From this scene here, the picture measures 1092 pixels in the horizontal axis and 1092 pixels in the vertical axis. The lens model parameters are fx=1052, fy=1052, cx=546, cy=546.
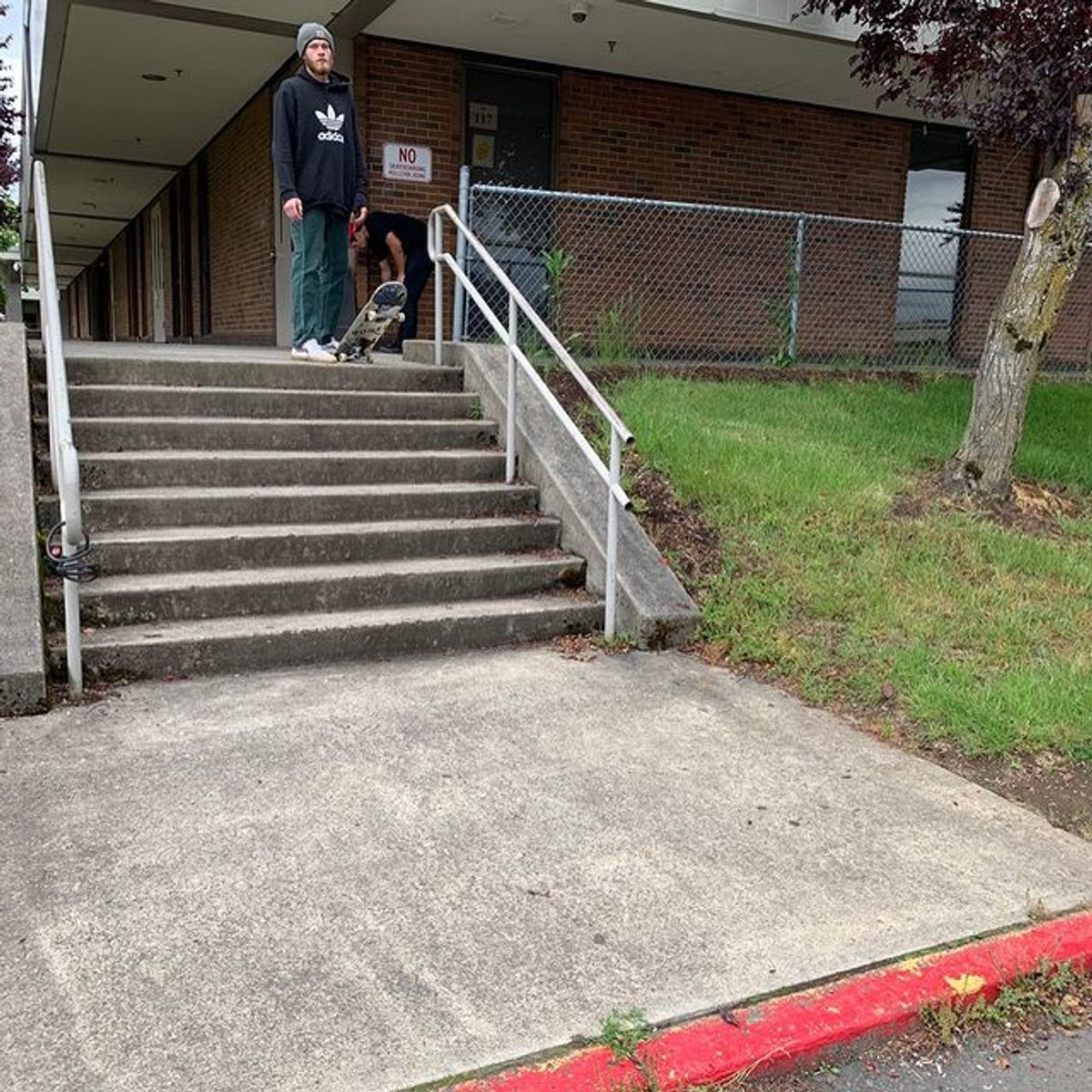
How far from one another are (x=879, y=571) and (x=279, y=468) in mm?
3189

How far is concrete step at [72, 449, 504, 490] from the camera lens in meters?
5.31

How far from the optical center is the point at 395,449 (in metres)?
6.21

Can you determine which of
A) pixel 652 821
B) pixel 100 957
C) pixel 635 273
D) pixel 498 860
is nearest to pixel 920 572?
pixel 652 821

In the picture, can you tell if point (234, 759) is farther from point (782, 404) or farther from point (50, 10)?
point (50, 10)

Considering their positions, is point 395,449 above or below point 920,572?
above

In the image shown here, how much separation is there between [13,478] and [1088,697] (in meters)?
4.64

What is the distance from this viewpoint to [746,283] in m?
11.5

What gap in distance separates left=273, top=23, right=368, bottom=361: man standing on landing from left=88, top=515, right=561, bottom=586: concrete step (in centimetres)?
188

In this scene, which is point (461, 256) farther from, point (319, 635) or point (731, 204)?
point (731, 204)

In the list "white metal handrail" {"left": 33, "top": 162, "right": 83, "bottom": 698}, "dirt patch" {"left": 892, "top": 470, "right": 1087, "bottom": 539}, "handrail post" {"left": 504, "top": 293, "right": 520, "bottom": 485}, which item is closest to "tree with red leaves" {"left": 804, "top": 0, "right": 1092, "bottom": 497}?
"dirt patch" {"left": 892, "top": 470, "right": 1087, "bottom": 539}

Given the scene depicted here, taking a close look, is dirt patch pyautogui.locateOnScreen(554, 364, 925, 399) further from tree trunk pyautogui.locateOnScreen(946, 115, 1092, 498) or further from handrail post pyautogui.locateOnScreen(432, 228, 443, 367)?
tree trunk pyautogui.locateOnScreen(946, 115, 1092, 498)

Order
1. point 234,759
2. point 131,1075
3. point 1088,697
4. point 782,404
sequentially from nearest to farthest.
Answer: point 131,1075
point 234,759
point 1088,697
point 782,404

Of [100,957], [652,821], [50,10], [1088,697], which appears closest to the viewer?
[100,957]

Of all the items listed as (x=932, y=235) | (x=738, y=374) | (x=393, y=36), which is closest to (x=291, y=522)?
(x=738, y=374)
